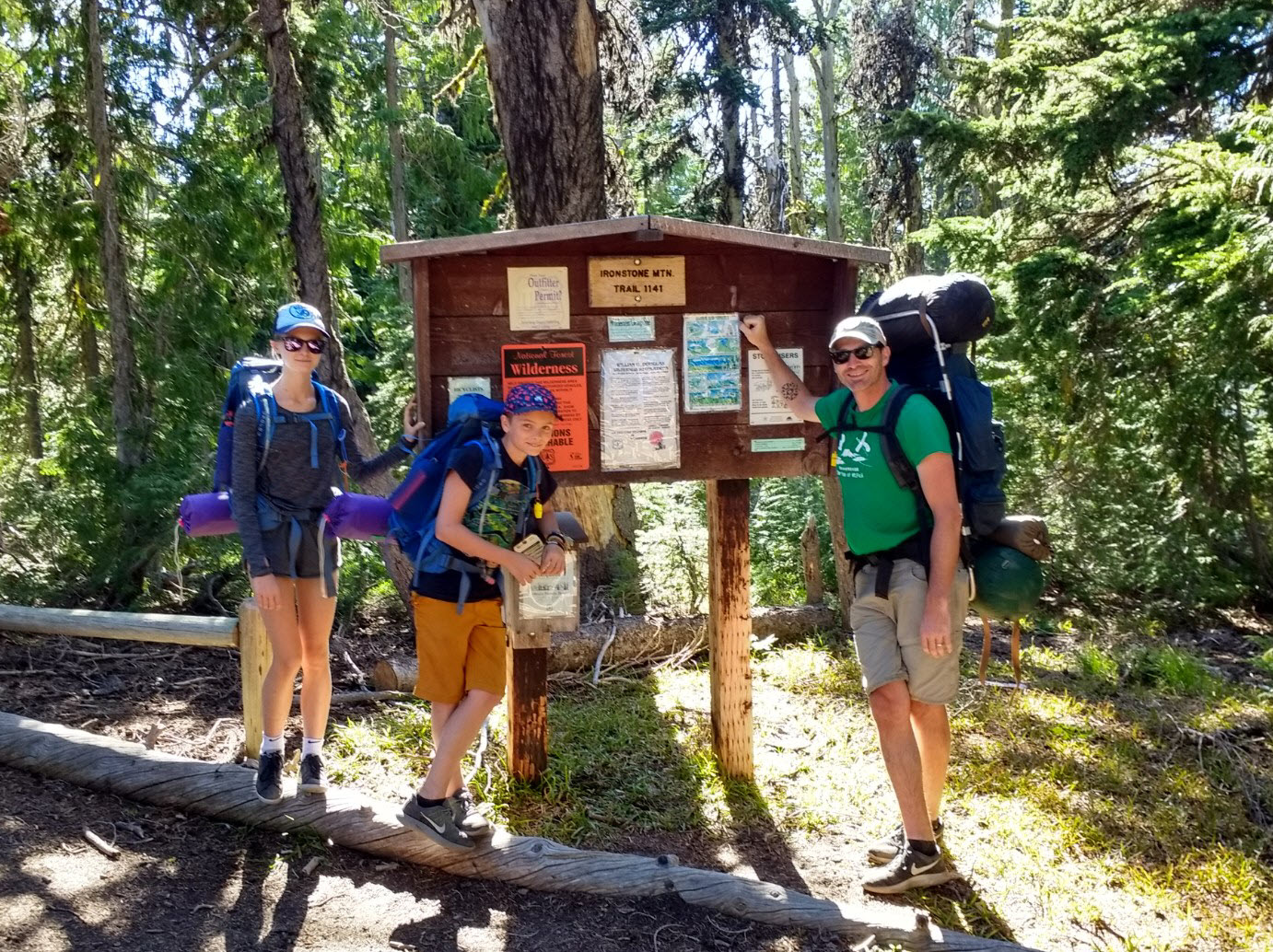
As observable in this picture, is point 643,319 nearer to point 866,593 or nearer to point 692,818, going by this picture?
point 866,593

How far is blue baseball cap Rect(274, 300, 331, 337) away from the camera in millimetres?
3762

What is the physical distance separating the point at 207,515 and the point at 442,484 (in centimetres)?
102

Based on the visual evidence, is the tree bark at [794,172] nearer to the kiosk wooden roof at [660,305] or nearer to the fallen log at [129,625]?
the kiosk wooden roof at [660,305]

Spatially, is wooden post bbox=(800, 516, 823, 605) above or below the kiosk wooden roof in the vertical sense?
below

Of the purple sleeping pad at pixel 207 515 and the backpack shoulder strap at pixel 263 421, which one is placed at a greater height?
the backpack shoulder strap at pixel 263 421

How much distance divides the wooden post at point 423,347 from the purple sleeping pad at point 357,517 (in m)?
0.48

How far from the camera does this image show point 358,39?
69.9ft

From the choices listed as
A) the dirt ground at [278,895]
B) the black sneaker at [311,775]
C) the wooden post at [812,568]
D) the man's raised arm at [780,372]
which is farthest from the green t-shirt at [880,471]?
the wooden post at [812,568]

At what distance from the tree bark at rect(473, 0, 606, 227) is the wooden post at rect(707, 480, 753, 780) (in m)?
2.47

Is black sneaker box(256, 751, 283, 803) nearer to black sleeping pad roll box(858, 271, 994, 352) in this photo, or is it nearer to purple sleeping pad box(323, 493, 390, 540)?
purple sleeping pad box(323, 493, 390, 540)

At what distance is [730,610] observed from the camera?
488cm

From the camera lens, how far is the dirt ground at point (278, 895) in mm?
3459

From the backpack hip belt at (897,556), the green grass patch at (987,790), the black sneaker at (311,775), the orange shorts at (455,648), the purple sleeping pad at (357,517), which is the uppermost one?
the purple sleeping pad at (357,517)

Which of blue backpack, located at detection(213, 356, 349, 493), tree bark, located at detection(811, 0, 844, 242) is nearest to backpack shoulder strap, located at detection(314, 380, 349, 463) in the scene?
blue backpack, located at detection(213, 356, 349, 493)
